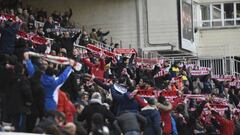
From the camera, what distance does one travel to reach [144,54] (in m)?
39.3

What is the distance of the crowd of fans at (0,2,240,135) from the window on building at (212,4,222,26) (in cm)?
1665

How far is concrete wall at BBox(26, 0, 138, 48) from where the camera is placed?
40312 mm

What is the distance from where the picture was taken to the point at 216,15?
151 ft

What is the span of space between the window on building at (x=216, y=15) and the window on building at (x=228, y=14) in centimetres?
30

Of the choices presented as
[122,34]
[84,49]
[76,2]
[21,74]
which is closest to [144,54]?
[122,34]

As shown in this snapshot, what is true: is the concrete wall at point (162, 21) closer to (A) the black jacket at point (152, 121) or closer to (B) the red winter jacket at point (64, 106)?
(A) the black jacket at point (152, 121)

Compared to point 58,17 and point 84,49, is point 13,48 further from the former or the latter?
point 58,17

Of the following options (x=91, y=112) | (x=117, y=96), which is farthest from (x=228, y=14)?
(x=91, y=112)

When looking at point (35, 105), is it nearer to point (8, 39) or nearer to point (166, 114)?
point (8, 39)

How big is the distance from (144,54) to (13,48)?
20092 mm

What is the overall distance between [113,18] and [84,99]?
2186 cm

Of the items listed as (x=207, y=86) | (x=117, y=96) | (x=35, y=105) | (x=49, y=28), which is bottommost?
(x=207, y=86)

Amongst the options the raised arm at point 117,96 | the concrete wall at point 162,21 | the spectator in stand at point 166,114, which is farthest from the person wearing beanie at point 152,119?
the concrete wall at point 162,21

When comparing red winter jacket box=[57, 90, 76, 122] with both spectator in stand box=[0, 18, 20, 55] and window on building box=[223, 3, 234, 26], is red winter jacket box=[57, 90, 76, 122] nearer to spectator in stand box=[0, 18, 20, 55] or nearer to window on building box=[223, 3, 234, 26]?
spectator in stand box=[0, 18, 20, 55]
